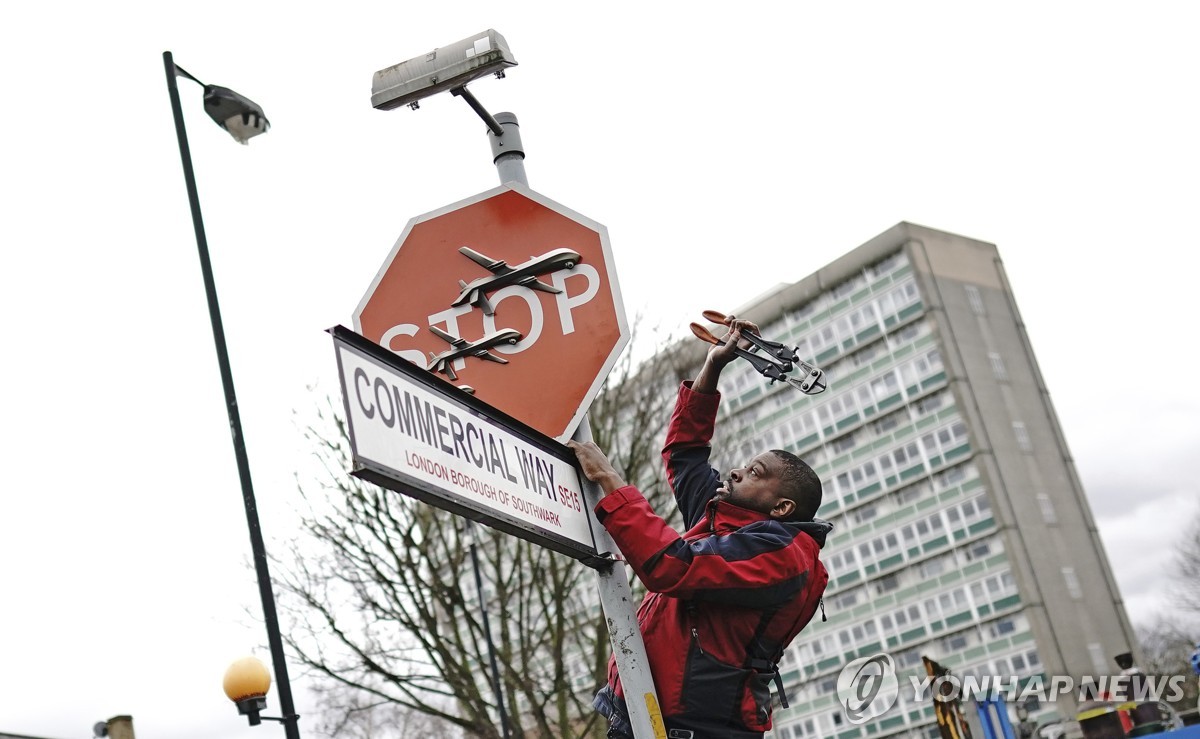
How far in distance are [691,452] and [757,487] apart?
0.44 metres

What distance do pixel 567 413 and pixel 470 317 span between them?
1.28 ft

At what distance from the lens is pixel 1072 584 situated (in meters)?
67.9

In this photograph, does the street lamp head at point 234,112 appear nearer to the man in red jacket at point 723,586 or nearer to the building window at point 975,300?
the man in red jacket at point 723,586

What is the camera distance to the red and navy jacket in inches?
120

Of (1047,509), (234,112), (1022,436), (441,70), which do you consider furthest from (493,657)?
(1022,436)

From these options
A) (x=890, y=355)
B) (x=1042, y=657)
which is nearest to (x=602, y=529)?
(x=1042, y=657)

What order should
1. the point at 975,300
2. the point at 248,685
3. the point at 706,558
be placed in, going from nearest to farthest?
the point at 706,558, the point at 248,685, the point at 975,300

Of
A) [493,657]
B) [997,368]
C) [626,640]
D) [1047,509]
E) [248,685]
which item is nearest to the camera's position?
[626,640]

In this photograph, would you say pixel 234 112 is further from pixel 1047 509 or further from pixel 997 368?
pixel 997 368

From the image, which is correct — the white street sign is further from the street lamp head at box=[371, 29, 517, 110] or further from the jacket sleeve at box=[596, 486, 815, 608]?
the street lamp head at box=[371, 29, 517, 110]

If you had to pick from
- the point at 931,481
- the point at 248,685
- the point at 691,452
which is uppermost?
the point at 931,481

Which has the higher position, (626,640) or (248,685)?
(248,685)

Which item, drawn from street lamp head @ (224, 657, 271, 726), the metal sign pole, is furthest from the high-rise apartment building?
the metal sign pole

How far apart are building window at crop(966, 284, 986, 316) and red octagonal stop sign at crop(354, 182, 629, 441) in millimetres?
72440
